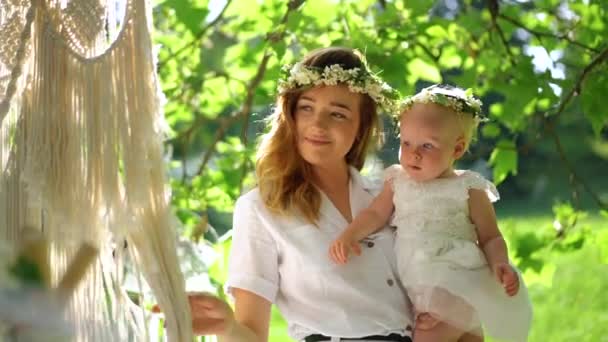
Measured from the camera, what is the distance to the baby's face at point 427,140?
215 cm

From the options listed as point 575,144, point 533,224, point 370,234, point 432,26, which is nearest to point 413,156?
point 370,234

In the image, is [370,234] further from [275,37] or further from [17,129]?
[275,37]

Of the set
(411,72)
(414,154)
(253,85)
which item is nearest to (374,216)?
(414,154)

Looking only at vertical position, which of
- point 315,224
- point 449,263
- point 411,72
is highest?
point 411,72

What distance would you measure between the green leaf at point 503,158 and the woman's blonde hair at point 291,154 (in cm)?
123

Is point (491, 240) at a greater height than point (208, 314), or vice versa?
point (491, 240)

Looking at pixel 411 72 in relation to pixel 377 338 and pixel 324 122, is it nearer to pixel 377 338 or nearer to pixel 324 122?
pixel 324 122

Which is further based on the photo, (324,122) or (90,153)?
(324,122)

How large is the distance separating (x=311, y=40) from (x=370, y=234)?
1197mm

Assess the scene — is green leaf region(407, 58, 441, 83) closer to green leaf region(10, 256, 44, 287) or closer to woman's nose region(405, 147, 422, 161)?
woman's nose region(405, 147, 422, 161)

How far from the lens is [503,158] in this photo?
11.6 feet

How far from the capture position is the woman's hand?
1886mm

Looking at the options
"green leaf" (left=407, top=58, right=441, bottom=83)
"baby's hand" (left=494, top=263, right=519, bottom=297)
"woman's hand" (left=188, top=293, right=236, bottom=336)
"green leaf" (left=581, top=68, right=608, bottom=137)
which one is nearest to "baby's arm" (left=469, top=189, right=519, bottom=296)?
"baby's hand" (left=494, top=263, right=519, bottom=297)

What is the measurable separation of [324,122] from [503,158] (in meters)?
1.42
